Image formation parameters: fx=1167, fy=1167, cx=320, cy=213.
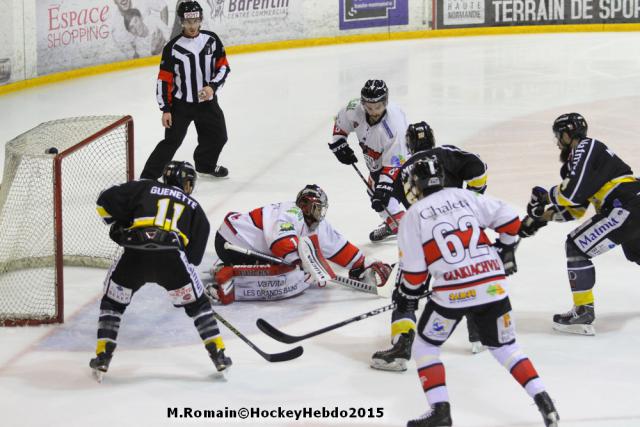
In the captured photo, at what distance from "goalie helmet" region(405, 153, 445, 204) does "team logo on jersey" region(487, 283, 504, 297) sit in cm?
41

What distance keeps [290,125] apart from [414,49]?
5.25m

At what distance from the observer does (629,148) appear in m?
9.28

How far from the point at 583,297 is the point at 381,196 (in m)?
1.48

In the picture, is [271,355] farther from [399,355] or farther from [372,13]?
[372,13]

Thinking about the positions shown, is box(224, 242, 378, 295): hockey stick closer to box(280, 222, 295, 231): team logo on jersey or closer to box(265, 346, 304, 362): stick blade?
box(280, 222, 295, 231): team logo on jersey

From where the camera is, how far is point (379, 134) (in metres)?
6.62

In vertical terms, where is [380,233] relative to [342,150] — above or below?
below

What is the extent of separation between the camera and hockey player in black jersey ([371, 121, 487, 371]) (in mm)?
4969

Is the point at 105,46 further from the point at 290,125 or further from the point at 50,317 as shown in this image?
the point at 50,317

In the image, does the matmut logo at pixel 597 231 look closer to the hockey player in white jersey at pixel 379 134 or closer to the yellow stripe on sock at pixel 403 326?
the yellow stripe on sock at pixel 403 326

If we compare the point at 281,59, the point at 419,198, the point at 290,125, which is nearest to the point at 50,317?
the point at 419,198

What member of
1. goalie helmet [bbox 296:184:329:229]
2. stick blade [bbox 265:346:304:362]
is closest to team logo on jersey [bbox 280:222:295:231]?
goalie helmet [bbox 296:184:329:229]

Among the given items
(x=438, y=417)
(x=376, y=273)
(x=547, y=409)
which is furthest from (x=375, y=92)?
(x=547, y=409)

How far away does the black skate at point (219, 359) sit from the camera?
484cm
